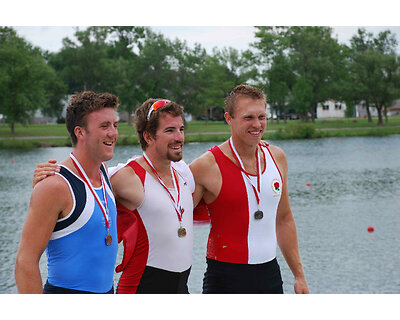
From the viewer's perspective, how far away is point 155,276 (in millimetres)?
3791

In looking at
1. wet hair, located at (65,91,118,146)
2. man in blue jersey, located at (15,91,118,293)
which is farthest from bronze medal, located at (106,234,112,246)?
wet hair, located at (65,91,118,146)

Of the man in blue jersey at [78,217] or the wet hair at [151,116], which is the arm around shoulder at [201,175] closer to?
the wet hair at [151,116]

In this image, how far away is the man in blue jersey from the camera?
303cm

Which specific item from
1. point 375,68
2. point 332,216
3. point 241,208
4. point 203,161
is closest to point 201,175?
point 203,161

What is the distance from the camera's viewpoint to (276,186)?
169 inches

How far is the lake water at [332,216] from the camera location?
11.9 m

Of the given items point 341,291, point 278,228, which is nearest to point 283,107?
point 341,291

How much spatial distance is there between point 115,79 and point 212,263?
55822 mm

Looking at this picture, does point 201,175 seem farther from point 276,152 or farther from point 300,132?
point 300,132

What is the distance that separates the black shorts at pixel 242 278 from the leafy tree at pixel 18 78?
153 ft

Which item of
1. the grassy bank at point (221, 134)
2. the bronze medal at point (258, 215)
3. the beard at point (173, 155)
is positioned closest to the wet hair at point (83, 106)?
the beard at point (173, 155)
